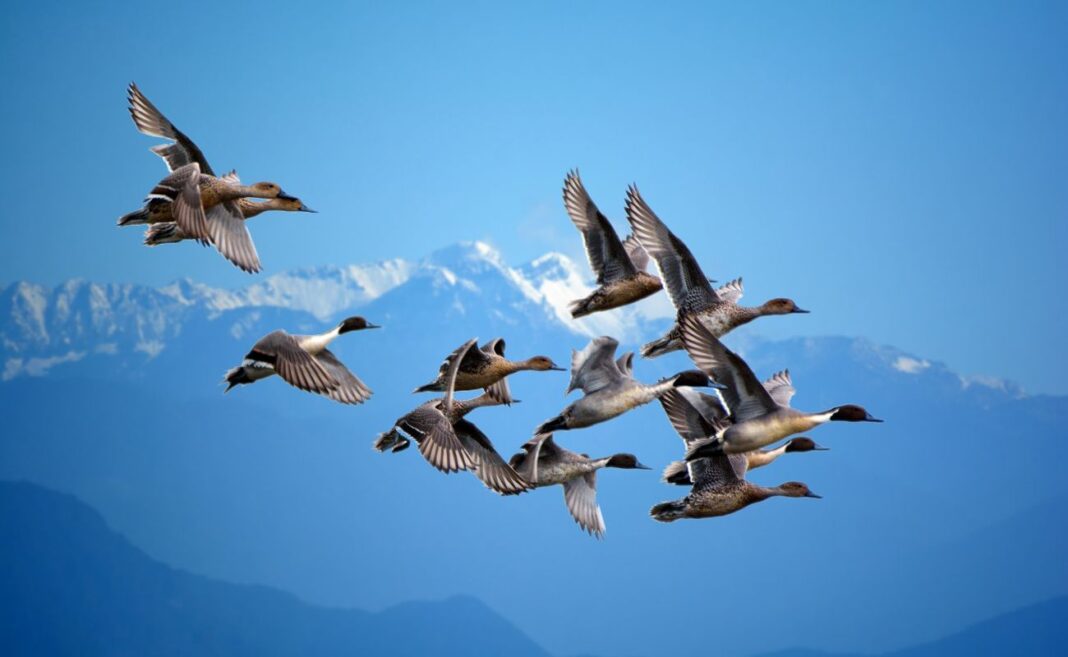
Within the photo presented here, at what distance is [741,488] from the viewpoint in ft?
48.3

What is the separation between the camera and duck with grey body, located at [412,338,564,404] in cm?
1459

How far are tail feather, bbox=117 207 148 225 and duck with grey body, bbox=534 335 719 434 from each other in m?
5.72

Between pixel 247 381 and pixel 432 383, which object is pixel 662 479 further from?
pixel 247 381

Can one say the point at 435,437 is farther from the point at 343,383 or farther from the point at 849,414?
the point at 849,414

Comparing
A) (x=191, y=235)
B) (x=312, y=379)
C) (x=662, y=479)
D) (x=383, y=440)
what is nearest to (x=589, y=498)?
(x=662, y=479)

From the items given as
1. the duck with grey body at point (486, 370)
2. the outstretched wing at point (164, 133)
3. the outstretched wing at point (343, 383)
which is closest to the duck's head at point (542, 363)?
the duck with grey body at point (486, 370)

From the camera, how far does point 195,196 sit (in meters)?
15.3

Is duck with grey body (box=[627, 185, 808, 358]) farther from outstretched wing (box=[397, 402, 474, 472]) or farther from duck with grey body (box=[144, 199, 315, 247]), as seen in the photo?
duck with grey body (box=[144, 199, 315, 247])

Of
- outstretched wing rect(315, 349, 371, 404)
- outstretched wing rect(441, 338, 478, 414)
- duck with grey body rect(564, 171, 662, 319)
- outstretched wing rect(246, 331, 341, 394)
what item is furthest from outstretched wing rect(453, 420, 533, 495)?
duck with grey body rect(564, 171, 662, 319)

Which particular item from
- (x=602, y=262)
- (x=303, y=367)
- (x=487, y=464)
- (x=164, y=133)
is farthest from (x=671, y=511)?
(x=164, y=133)

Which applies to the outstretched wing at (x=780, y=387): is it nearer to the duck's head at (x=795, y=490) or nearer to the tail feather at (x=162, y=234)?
the duck's head at (x=795, y=490)

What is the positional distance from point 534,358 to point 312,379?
3.71 m

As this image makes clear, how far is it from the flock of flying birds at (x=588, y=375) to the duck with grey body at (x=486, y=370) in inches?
0.8

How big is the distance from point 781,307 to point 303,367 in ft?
23.8
